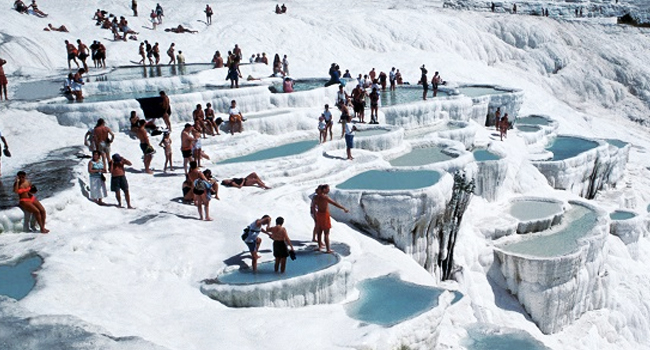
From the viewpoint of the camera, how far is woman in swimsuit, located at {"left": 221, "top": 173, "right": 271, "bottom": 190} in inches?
497

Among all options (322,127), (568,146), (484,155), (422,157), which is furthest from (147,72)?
(568,146)

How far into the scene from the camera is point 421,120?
19.3 meters

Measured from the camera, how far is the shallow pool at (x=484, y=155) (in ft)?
57.4

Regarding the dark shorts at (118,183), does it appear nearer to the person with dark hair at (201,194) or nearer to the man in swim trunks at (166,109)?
the person with dark hair at (201,194)

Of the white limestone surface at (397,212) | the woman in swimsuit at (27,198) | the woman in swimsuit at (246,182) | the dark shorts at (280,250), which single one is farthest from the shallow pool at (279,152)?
the dark shorts at (280,250)

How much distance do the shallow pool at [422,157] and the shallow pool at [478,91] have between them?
765 centimetres

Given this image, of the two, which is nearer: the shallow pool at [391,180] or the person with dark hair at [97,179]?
the person with dark hair at [97,179]

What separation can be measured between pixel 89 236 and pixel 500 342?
278 inches

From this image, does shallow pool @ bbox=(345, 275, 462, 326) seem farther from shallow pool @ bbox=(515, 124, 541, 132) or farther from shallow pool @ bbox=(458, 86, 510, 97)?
shallow pool @ bbox=(458, 86, 510, 97)

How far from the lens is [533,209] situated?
16.4m

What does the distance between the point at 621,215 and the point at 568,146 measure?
4.13 meters

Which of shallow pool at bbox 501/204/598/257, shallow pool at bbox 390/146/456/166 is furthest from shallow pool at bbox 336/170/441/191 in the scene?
shallow pool at bbox 501/204/598/257

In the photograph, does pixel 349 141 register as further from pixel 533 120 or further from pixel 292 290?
pixel 533 120

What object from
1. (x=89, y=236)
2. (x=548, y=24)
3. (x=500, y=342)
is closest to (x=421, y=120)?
(x=500, y=342)
